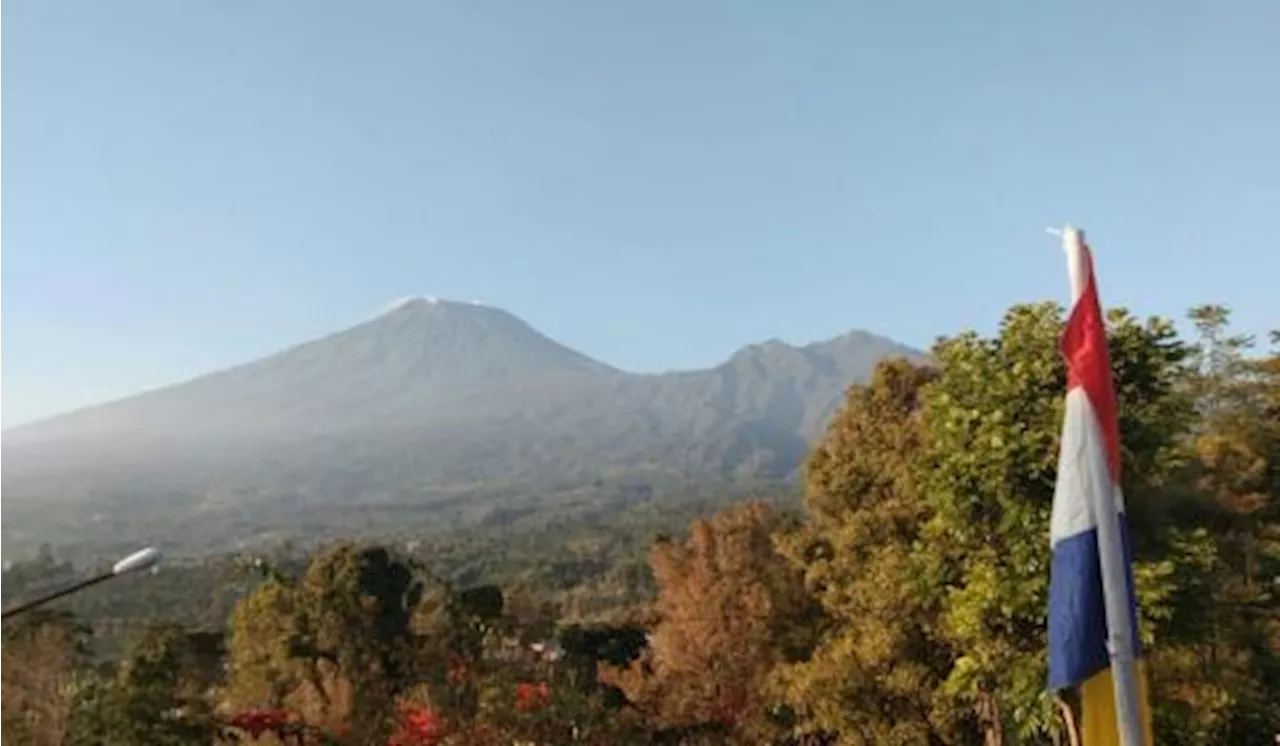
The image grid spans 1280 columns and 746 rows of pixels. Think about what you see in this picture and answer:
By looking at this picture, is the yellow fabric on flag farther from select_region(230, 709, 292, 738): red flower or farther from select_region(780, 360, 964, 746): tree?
select_region(230, 709, 292, 738): red flower

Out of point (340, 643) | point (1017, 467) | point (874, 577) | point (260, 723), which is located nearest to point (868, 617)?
point (874, 577)

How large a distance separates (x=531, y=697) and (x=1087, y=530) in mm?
8949

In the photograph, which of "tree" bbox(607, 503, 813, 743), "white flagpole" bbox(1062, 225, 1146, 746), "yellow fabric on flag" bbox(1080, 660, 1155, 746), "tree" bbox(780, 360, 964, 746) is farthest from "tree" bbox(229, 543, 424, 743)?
"white flagpole" bbox(1062, 225, 1146, 746)

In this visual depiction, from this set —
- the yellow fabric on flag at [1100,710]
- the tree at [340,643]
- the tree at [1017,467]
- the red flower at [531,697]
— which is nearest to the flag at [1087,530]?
the yellow fabric on flag at [1100,710]

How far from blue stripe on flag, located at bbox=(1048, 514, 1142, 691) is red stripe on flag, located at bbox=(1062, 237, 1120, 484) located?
0.27 metres

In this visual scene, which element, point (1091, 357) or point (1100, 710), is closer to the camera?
point (1100, 710)

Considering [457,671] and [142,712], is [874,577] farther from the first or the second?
[142,712]

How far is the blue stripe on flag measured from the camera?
373 centimetres

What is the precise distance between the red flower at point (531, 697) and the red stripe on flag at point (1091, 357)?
28.4ft

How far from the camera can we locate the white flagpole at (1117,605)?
3596mm

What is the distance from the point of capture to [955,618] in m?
8.77

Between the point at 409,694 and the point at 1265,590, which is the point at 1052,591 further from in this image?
the point at 1265,590

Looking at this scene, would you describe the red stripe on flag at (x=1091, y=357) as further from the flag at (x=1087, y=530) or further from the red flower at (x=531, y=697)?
the red flower at (x=531, y=697)

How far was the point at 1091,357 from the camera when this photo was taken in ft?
12.7
